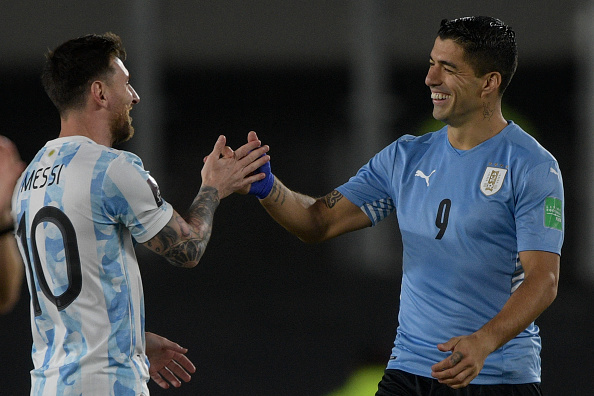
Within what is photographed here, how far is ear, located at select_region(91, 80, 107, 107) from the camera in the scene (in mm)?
2746

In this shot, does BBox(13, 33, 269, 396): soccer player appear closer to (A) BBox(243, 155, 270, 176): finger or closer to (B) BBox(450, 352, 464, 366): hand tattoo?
(A) BBox(243, 155, 270, 176): finger

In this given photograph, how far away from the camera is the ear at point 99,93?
2.75 m

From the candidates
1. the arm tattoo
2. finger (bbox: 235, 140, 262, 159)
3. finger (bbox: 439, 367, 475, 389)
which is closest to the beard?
finger (bbox: 235, 140, 262, 159)

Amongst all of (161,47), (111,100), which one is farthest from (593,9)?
(161,47)

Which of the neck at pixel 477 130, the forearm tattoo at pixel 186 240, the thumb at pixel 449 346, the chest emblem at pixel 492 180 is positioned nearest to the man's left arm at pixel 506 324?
the thumb at pixel 449 346

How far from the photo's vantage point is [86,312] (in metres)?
2.53

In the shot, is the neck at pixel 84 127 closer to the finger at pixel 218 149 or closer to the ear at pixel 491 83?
the finger at pixel 218 149

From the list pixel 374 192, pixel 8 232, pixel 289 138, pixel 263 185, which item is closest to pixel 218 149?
pixel 263 185

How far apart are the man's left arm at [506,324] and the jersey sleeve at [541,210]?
0.13 feet

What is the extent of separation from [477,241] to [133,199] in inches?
45.7

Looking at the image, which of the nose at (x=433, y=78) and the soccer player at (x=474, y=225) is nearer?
the soccer player at (x=474, y=225)

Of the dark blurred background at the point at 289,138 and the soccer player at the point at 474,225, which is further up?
the soccer player at the point at 474,225

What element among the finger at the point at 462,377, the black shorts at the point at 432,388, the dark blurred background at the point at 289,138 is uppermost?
the finger at the point at 462,377

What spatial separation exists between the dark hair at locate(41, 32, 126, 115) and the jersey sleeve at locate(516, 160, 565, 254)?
143 cm
